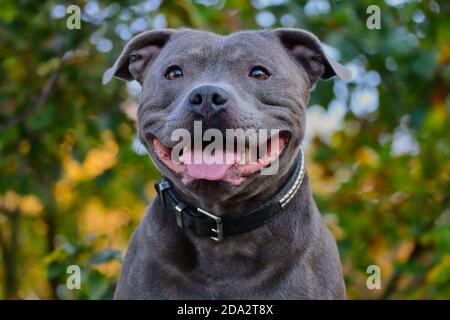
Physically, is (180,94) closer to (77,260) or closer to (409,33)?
(77,260)

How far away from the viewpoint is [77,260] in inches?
217

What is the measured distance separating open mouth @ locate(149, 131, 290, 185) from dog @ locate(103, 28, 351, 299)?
1cm

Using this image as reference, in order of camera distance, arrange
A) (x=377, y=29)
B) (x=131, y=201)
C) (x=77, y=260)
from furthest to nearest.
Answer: (x=131, y=201) < (x=377, y=29) < (x=77, y=260)

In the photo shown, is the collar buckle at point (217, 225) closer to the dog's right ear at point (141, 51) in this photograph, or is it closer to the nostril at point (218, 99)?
the nostril at point (218, 99)

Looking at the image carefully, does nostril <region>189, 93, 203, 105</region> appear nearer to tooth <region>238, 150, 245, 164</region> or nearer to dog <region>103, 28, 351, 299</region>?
dog <region>103, 28, 351, 299</region>

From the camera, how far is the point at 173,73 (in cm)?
422

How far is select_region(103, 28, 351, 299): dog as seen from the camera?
4094 millimetres

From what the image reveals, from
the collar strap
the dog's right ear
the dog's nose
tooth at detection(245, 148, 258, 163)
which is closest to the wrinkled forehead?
the dog's right ear

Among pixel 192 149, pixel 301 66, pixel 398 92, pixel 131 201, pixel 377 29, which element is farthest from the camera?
pixel 131 201

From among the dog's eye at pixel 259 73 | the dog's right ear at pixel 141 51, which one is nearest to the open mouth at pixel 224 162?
the dog's eye at pixel 259 73

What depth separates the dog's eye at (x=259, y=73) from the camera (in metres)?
4.16

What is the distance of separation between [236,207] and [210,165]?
0.34m

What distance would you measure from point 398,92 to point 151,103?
137 inches
